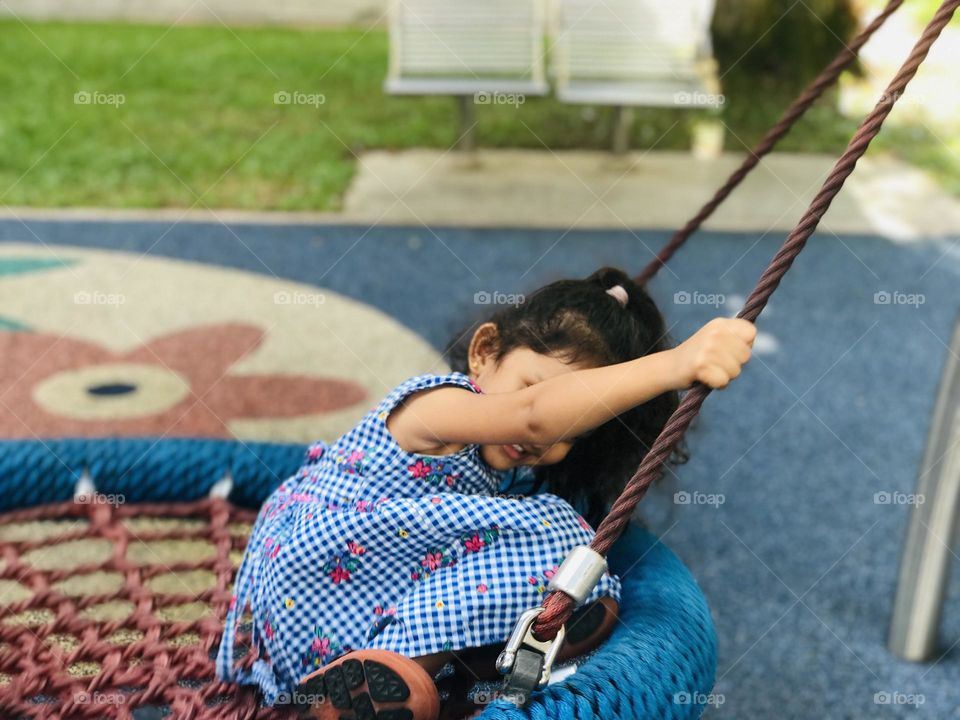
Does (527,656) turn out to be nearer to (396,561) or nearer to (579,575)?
(579,575)

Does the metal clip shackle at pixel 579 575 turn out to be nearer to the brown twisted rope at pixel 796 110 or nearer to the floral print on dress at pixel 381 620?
the floral print on dress at pixel 381 620

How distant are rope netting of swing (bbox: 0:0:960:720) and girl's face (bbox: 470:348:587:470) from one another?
0.18 metres

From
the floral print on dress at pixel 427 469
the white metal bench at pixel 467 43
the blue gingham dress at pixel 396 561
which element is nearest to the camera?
the blue gingham dress at pixel 396 561

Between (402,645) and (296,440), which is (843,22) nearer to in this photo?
(296,440)

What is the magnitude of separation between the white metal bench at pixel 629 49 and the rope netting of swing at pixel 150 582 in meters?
2.97

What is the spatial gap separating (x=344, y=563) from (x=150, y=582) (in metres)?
0.48

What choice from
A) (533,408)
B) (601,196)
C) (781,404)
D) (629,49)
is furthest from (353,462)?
(629,49)

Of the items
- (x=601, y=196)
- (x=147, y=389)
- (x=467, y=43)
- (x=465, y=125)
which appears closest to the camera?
(x=147, y=389)

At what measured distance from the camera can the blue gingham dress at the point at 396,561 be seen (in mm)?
1321

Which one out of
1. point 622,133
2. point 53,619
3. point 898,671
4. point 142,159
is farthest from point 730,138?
point 53,619

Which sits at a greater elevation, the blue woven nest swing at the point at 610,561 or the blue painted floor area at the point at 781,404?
the blue woven nest swing at the point at 610,561

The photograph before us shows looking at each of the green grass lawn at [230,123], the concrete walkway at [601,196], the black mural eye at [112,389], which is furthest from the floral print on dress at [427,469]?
the green grass lawn at [230,123]

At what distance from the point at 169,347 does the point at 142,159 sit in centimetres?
185

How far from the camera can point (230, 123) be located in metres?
4.94
